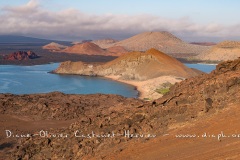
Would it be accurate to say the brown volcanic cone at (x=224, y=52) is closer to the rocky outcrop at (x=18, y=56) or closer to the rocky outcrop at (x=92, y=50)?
the rocky outcrop at (x=92, y=50)

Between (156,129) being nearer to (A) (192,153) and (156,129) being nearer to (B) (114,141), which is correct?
(B) (114,141)

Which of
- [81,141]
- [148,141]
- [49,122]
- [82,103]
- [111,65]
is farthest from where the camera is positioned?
[111,65]

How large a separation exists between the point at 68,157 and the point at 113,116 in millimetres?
2337

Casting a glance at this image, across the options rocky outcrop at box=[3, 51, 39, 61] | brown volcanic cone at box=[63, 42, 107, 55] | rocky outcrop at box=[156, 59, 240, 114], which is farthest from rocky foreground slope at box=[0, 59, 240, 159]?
brown volcanic cone at box=[63, 42, 107, 55]

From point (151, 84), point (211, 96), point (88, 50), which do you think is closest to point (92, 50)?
point (88, 50)

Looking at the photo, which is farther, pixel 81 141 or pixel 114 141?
pixel 81 141

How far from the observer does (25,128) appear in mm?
16422

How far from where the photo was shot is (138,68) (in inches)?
2121

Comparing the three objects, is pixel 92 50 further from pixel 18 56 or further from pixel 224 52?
pixel 224 52

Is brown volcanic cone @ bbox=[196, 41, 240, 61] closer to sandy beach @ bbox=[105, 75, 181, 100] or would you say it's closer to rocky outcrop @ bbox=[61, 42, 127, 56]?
rocky outcrop @ bbox=[61, 42, 127, 56]

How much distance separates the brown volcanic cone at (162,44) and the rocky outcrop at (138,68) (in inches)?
3263

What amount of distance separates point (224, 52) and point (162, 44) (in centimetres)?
5720

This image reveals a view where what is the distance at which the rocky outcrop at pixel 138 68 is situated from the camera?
49469mm

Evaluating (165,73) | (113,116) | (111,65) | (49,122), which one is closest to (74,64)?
(111,65)
